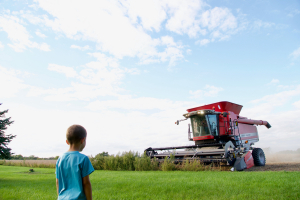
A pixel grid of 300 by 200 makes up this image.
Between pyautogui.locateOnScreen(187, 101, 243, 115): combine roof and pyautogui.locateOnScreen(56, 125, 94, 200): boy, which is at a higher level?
pyautogui.locateOnScreen(187, 101, 243, 115): combine roof

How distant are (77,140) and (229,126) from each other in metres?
12.6

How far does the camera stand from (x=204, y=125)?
13234 millimetres

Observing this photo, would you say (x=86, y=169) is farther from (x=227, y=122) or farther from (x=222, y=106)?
(x=222, y=106)

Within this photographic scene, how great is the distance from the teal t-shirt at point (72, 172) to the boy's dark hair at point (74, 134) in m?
0.13

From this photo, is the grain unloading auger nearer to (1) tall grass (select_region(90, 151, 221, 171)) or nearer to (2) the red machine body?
(2) the red machine body

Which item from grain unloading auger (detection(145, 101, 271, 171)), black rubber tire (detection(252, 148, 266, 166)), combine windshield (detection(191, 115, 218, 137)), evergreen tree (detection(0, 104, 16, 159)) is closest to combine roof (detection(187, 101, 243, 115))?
grain unloading auger (detection(145, 101, 271, 171))

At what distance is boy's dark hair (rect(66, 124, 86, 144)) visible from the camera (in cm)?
241

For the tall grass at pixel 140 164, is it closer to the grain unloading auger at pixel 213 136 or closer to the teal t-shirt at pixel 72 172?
the grain unloading auger at pixel 213 136

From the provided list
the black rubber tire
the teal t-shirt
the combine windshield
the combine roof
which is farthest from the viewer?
the combine roof

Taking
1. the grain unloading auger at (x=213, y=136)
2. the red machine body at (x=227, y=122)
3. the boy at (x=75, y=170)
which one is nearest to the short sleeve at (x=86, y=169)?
the boy at (x=75, y=170)

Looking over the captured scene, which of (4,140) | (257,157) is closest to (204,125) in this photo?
(257,157)

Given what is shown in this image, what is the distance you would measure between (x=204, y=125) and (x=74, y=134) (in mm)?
11654

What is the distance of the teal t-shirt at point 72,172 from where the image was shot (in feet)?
7.55

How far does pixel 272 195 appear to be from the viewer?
457cm
